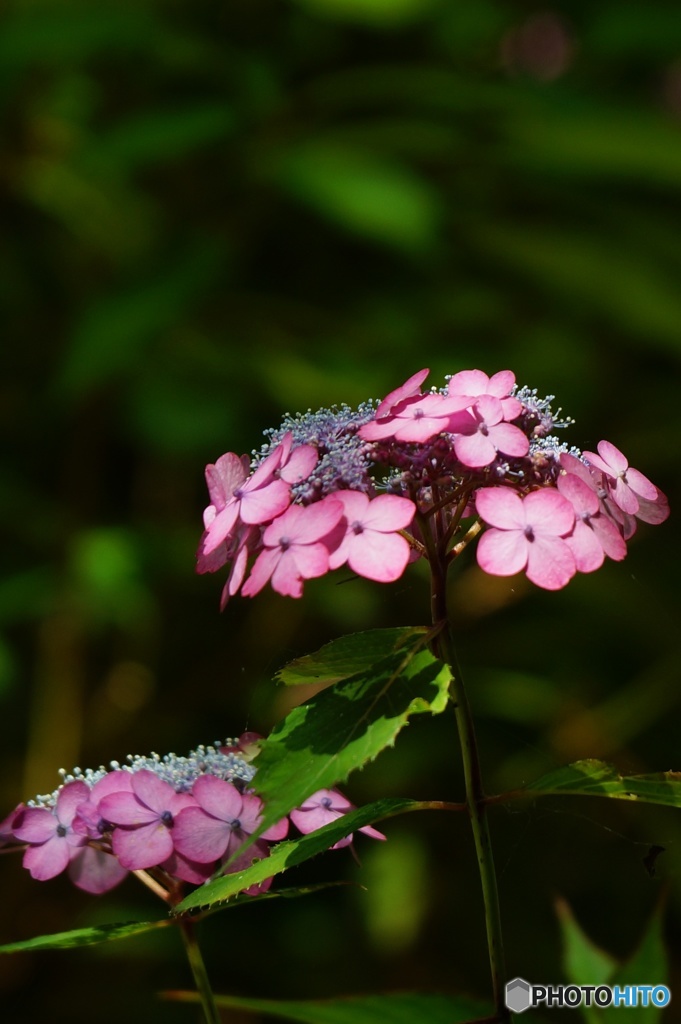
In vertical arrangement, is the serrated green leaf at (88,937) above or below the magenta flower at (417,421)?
below

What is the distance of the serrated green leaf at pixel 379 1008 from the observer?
57 centimetres

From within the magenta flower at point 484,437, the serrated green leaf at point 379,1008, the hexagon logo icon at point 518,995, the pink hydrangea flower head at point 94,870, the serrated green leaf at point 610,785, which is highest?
the magenta flower at point 484,437

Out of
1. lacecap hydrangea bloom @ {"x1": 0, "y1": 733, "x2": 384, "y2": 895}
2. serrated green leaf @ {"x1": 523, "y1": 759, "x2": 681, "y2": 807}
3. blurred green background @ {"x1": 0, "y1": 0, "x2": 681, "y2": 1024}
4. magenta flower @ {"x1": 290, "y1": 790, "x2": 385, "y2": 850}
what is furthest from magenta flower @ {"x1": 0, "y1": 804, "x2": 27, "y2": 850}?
blurred green background @ {"x1": 0, "y1": 0, "x2": 681, "y2": 1024}

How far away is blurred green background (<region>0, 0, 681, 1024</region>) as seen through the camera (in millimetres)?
1445

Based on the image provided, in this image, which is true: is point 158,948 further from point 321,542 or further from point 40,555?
point 321,542

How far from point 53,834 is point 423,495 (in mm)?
222

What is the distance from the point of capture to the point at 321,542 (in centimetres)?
39

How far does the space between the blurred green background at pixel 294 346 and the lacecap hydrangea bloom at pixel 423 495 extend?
94cm

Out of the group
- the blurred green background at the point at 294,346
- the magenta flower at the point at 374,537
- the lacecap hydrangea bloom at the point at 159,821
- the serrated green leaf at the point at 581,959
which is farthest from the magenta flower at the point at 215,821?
the blurred green background at the point at 294,346

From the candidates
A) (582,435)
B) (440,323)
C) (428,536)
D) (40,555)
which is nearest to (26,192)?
(40,555)

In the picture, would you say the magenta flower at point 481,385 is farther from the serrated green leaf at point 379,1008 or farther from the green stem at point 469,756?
the serrated green leaf at point 379,1008

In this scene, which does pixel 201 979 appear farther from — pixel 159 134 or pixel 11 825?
pixel 159 134

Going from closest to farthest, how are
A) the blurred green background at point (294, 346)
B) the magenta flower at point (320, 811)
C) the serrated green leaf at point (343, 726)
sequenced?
the serrated green leaf at point (343, 726) < the magenta flower at point (320, 811) < the blurred green background at point (294, 346)

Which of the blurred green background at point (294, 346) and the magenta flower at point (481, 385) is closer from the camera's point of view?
the magenta flower at point (481, 385)
